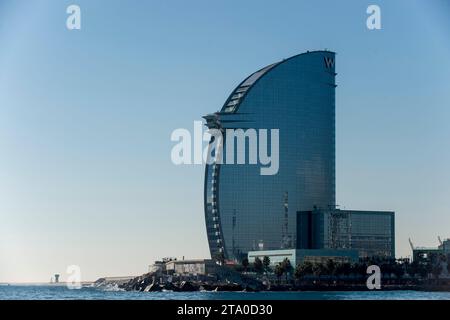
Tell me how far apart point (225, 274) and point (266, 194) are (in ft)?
65.5

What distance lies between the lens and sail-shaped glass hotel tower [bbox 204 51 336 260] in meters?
120

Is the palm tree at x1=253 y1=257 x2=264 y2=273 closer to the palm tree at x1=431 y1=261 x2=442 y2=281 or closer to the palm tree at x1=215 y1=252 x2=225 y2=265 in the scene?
the palm tree at x1=215 y1=252 x2=225 y2=265

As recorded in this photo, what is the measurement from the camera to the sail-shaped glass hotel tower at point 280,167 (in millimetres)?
120312

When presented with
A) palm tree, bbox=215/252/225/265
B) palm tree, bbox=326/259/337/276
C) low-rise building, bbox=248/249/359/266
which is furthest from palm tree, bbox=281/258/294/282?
palm tree, bbox=215/252/225/265

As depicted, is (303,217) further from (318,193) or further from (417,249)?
(417,249)

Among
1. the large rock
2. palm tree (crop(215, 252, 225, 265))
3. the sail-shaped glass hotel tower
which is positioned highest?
the sail-shaped glass hotel tower

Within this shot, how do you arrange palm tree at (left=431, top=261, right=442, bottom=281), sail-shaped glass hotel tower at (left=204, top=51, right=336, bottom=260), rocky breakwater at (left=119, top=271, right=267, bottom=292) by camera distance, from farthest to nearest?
sail-shaped glass hotel tower at (left=204, top=51, right=336, bottom=260) → palm tree at (left=431, top=261, right=442, bottom=281) → rocky breakwater at (left=119, top=271, right=267, bottom=292)

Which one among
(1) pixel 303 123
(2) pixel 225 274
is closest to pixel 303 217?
(1) pixel 303 123

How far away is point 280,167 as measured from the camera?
418ft

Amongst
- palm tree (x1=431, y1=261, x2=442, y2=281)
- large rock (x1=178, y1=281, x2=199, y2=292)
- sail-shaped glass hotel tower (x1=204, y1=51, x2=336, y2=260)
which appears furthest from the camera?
sail-shaped glass hotel tower (x1=204, y1=51, x2=336, y2=260)

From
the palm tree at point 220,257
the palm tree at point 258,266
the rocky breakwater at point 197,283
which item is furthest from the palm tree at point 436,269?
the palm tree at point 220,257

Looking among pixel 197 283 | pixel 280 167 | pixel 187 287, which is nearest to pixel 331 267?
pixel 197 283

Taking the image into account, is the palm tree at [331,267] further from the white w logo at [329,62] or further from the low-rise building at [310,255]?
the white w logo at [329,62]

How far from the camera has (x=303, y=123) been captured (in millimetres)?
127562
